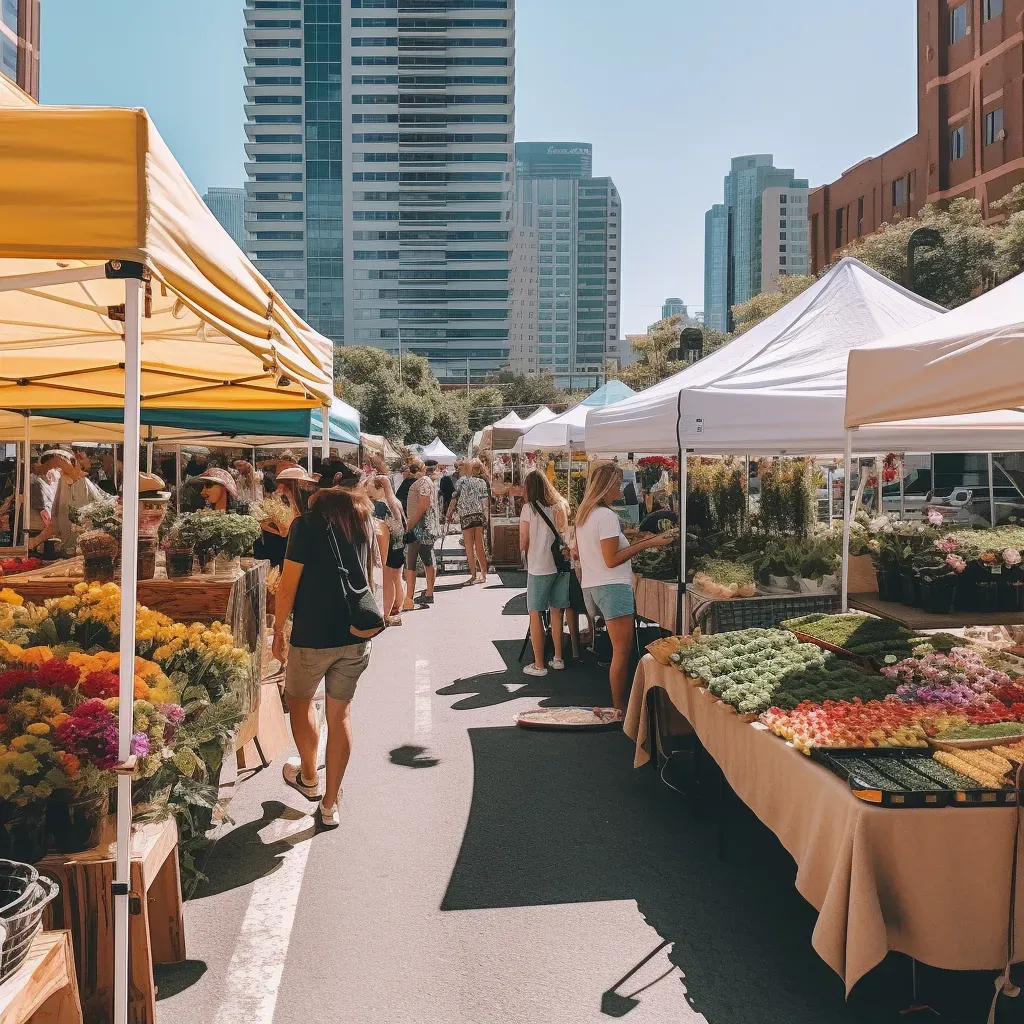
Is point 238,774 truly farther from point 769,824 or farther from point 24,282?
point 24,282

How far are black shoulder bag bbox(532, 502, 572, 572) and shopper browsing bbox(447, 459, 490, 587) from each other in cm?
728

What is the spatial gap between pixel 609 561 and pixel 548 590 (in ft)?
5.63

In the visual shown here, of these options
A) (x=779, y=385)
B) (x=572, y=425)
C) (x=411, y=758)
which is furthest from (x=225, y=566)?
(x=572, y=425)

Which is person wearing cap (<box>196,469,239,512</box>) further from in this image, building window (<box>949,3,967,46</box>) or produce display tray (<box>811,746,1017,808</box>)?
building window (<box>949,3,967,46</box>)

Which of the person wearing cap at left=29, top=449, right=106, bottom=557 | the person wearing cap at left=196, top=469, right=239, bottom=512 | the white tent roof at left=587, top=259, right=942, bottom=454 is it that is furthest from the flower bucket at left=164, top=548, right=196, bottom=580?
the person wearing cap at left=29, top=449, right=106, bottom=557

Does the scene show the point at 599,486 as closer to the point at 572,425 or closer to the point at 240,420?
the point at 240,420

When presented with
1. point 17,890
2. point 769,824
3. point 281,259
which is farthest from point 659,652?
point 281,259

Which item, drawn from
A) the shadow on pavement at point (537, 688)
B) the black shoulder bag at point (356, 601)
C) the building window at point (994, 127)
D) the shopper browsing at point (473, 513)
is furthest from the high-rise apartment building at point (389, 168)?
the black shoulder bag at point (356, 601)

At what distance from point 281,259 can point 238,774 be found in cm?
13744

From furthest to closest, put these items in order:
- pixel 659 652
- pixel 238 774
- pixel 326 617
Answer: pixel 238 774
pixel 659 652
pixel 326 617

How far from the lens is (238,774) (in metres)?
6.09

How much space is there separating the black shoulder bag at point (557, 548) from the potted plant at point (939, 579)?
9.94 feet

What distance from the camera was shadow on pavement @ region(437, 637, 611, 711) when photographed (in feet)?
25.9

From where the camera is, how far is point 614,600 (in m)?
7.13
